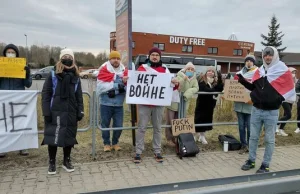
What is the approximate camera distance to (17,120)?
4562 mm

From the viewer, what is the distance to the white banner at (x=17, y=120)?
4.45 m

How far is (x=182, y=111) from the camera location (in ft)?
18.9

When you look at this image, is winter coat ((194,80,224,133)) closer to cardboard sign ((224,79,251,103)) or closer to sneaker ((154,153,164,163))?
cardboard sign ((224,79,251,103))

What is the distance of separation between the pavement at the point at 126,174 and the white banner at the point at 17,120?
1.49 ft

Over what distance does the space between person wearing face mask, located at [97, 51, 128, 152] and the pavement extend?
0.86m

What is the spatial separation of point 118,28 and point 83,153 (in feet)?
10.4

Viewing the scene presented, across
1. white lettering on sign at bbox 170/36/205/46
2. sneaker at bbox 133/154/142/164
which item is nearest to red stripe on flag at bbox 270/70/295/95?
sneaker at bbox 133/154/142/164

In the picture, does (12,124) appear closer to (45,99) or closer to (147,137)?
(45,99)

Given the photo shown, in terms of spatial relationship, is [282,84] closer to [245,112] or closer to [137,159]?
[245,112]

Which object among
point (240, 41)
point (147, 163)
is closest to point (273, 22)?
point (240, 41)

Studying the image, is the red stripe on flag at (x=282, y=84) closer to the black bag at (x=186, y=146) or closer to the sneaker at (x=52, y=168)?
the black bag at (x=186, y=146)

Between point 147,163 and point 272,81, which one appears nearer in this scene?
point 272,81

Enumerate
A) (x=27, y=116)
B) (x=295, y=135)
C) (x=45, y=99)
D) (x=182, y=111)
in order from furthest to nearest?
(x=295, y=135) < (x=182, y=111) < (x=27, y=116) < (x=45, y=99)

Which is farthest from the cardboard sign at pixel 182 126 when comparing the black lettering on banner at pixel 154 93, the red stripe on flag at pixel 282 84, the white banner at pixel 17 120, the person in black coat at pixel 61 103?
the white banner at pixel 17 120
